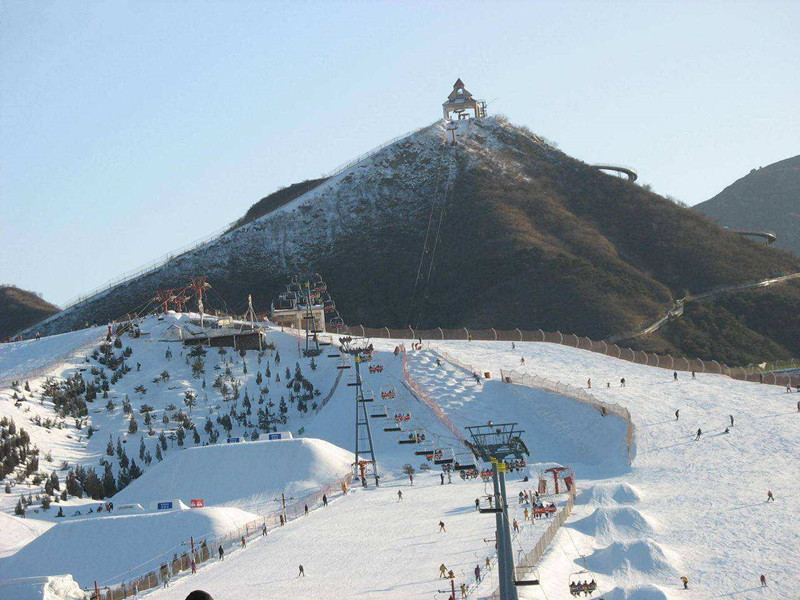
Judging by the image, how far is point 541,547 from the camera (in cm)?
3856

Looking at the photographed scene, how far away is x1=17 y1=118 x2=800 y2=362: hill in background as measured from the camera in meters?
105

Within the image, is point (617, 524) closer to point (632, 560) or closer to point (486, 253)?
point (632, 560)

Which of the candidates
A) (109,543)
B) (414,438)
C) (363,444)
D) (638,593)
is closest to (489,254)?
(363,444)

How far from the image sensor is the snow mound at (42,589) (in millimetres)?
36000

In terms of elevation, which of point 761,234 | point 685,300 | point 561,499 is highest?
point 761,234

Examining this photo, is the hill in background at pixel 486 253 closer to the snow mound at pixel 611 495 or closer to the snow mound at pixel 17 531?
the snow mound at pixel 611 495

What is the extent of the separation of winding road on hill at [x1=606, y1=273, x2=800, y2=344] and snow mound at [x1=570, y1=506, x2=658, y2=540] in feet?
177

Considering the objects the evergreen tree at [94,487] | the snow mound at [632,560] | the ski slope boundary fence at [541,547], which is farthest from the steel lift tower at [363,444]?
the snow mound at [632,560]

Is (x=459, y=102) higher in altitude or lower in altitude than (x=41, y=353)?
higher

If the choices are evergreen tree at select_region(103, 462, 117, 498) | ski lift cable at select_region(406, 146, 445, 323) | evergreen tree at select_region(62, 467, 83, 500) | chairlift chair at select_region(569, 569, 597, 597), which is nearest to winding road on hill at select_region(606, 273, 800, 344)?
ski lift cable at select_region(406, 146, 445, 323)

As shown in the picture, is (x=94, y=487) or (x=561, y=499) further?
(x=94, y=487)

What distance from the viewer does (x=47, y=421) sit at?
62.8 meters

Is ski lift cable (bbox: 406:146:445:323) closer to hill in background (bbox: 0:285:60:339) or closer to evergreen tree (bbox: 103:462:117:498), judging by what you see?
hill in background (bbox: 0:285:60:339)

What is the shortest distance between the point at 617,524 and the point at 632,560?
14.1ft
